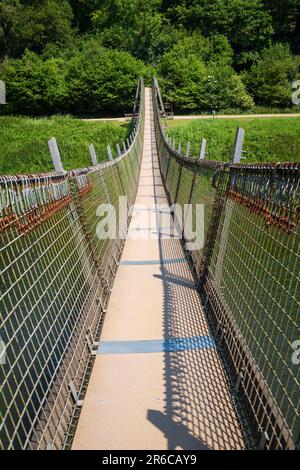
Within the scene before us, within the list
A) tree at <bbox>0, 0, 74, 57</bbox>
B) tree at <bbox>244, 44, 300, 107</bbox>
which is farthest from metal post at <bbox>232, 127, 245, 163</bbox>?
tree at <bbox>0, 0, 74, 57</bbox>

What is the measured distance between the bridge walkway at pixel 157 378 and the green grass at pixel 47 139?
2468 cm

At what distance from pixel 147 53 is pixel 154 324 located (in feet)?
181

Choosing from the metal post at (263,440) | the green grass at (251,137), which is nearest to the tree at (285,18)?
the green grass at (251,137)

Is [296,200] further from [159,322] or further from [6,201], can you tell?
[159,322]

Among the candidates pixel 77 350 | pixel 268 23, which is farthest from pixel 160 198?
pixel 268 23

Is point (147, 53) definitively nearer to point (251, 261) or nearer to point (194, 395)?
point (251, 261)

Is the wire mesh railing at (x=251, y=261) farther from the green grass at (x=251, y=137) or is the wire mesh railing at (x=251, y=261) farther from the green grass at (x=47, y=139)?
the green grass at (x=47, y=139)

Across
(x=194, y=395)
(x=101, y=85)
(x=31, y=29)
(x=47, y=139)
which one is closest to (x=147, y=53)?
(x=31, y=29)

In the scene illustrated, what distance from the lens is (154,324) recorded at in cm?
393

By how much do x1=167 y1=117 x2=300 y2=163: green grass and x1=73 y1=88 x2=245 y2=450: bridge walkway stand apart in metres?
24.8

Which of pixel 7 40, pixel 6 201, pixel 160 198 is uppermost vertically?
pixel 7 40

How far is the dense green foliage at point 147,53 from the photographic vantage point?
40219 mm

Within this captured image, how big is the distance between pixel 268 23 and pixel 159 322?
60.8 m

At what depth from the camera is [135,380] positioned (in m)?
3.09
